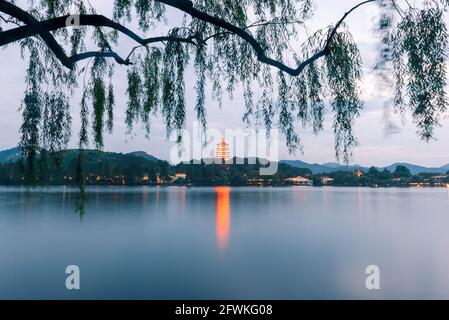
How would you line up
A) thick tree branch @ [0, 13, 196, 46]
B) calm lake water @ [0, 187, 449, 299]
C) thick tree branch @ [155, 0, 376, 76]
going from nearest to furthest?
thick tree branch @ [0, 13, 196, 46] → thick tree branch @ [155, 0, 376, 76] → calm lake water @ [0, 187, 449, 299]

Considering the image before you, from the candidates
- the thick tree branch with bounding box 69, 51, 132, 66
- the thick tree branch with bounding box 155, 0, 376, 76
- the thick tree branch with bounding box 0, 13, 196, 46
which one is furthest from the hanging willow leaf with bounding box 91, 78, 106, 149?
the thick tree branch with bounding box 155, 0, 376, 76

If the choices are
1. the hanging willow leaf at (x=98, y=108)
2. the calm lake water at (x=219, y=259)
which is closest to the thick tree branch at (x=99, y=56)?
the hanging willow leaf at (x=98, y=108)

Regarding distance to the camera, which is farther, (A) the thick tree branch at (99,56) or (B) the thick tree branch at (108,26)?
(A) the thick tree branch at (99,56)

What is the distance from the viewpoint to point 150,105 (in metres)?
1.80

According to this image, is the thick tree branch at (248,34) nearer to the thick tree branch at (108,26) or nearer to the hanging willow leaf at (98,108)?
the thick tree branch at (108,26)
